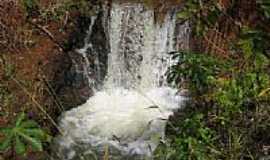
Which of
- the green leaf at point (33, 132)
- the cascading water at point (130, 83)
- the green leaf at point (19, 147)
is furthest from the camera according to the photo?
the cascading water at point (130, 83)

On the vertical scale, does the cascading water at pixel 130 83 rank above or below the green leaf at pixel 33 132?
below

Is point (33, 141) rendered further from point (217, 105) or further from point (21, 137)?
point (217, 105)

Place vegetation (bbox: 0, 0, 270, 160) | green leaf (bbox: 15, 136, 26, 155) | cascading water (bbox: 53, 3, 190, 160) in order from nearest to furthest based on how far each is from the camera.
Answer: green leaf (bbox: 15, 136, 26, 155), vegetation (bbox: 0, 0, 270, 160), cascading water (bbox: 53, 3, 190, 160)

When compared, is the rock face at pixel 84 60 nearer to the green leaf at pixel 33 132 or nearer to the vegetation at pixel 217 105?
the vegetation at pixel 217 105

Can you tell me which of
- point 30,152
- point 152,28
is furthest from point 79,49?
point 30,152

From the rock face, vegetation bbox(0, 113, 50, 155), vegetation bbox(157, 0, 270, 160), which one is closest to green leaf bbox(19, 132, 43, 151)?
vegetation bbox(0, 113, 50, 155)

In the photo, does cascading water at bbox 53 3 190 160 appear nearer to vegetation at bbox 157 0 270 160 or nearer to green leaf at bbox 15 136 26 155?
vegetation at bbox 157 0 270 160

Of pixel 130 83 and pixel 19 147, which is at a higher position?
pixel 19 147

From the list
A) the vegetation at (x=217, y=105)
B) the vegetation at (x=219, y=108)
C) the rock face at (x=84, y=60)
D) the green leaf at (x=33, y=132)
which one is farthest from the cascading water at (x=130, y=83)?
the green leaf at (x=33, y=132)

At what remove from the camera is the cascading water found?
6.05 m

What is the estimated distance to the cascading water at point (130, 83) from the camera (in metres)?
6.05

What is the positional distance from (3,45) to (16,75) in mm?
430

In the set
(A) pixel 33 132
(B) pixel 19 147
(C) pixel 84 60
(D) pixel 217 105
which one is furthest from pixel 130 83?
(B) pixel 19 147

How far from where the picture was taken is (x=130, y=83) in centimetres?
680
